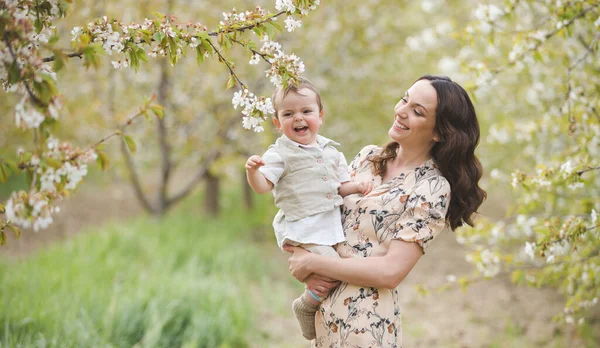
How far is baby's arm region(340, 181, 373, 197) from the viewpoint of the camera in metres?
2.28

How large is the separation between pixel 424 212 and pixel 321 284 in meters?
0.51

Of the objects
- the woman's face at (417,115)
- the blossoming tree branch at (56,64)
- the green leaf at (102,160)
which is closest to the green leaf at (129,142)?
the blossoming tree branch at (56,64)

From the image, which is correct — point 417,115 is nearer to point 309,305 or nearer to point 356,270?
point 356,270

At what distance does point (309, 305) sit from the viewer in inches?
89.2

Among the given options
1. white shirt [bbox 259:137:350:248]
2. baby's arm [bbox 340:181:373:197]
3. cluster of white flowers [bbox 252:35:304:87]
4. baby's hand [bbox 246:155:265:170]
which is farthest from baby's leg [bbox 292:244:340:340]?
cluster of white flowers [bbox 252:35:304:87]

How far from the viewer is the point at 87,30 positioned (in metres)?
1.76

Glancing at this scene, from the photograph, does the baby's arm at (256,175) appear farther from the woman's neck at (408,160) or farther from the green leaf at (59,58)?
the green leaf at (59,58)

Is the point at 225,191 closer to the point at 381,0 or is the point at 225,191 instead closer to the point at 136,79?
the point at 136,79

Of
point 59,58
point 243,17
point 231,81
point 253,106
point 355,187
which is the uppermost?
point 243,17

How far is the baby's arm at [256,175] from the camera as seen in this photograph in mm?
1962

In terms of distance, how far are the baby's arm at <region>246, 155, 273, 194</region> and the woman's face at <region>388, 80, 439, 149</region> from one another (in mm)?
571

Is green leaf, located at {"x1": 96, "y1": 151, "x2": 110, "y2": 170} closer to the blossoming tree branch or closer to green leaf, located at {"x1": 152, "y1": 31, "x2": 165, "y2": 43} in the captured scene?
the blossoming tree branch

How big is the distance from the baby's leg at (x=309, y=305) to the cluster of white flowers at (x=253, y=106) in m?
0.57

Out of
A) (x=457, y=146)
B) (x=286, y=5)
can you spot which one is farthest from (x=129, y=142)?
(x=457, y=146)
